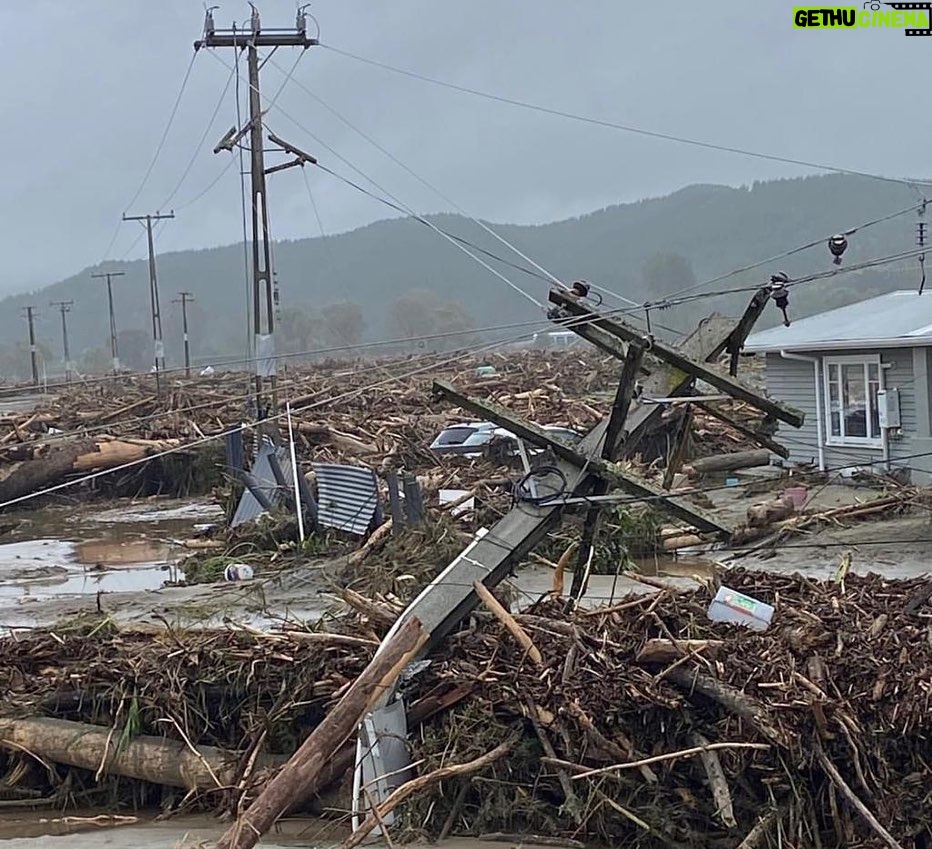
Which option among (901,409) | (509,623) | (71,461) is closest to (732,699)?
(509,623)

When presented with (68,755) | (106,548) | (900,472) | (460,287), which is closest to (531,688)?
(68,755)

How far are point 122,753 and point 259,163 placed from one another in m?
17.3

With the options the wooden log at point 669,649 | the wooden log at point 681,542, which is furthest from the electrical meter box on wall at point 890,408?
the wooden log at point 669,649

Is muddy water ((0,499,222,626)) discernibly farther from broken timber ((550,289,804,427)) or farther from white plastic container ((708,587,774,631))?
white plastic container ((708,587,774,631))

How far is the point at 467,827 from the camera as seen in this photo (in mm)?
8352

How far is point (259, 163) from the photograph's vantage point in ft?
80.9

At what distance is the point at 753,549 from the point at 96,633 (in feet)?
30.9

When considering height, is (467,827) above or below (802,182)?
below

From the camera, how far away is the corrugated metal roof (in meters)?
19.1

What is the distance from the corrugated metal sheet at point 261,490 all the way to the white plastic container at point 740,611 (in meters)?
10.9

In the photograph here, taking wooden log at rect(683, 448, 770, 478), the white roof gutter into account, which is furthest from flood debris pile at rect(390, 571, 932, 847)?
wooden log at rect(683, 448, 770, 478)

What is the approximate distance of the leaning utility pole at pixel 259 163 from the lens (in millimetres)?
23719

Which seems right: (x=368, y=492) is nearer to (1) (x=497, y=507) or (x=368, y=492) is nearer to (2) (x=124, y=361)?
(1) (x=497, y=507)

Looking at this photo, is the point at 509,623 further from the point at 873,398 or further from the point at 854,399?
the point at 854,399
